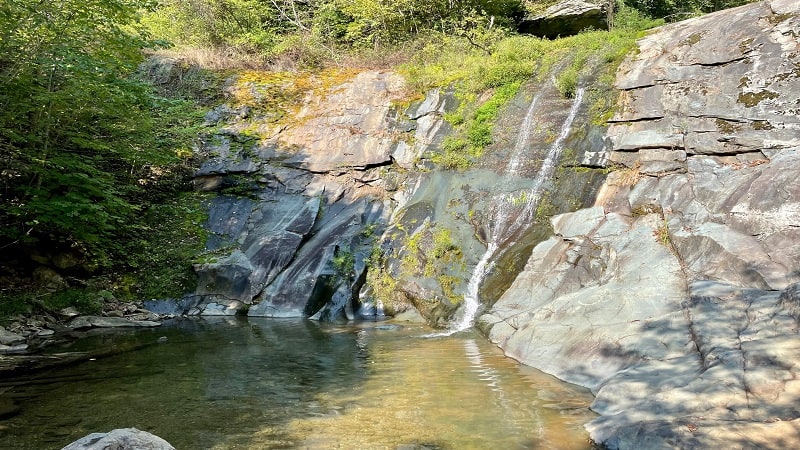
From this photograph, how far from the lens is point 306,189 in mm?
15828

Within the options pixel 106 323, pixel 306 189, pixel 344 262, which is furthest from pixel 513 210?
pixel 106 323

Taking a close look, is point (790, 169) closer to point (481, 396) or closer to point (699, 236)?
point (699, 236)

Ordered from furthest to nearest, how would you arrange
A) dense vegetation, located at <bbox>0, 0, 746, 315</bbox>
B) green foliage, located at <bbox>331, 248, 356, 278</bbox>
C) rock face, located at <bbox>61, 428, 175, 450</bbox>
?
green foliage, located at <bbox>331, 248, 356, 278</bbox>, dense vegetation, located at <bbox>0, 0, 746, 315</bbox>, rock face, located at <bbox>61, 428, 175, 450</bbox>

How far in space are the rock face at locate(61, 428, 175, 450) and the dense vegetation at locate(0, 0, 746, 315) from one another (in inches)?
321

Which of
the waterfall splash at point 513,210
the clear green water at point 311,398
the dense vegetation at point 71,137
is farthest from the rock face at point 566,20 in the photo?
the clear green water at point 311,398

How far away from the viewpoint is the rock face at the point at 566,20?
64.2 feet

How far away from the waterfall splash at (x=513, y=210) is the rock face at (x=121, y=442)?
690 centimetres

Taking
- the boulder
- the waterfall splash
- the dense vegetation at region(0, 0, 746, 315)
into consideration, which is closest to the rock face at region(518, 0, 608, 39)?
the dense vegetation at region(0, 0, 746, 315)

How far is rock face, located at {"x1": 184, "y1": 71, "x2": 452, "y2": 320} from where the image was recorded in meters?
13.3

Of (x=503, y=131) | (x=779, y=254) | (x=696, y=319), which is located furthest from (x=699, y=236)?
(x=503, y=131)

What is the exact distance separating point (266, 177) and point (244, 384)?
10.1 meters

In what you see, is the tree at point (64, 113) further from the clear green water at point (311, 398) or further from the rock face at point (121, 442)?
the rock face at point (121, 442)

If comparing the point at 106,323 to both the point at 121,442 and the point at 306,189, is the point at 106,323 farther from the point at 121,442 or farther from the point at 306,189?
the point at 121,442

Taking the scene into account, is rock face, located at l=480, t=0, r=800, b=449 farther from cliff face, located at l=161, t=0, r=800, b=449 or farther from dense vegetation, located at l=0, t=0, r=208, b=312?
dense vegetation, located at l=0, t=0, r=208, b=312
